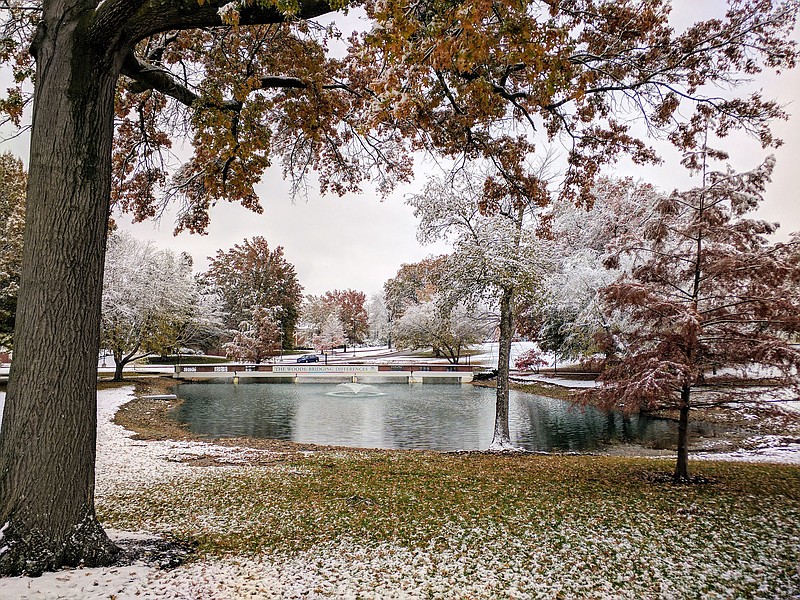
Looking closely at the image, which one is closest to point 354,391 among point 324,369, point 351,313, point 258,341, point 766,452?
point 324,369

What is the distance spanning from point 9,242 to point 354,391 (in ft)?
57.8

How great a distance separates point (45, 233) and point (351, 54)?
198 inches

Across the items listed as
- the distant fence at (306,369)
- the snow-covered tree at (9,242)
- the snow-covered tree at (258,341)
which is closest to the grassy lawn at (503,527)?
the snow-covered tree at (9,242)

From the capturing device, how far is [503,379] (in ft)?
36.8

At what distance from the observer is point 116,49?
3473 millimetres

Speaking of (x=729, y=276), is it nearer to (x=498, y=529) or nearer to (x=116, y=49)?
(x=498, y=529)

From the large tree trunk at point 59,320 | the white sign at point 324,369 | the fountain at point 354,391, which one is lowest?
the fountain at point 354,391

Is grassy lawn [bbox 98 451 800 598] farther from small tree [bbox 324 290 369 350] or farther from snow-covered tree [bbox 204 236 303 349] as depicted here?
small tree [bbox 324 290 369 350]

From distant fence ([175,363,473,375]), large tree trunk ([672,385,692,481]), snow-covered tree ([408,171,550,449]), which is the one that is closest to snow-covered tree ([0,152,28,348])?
distant fence ([175,363,473,375])

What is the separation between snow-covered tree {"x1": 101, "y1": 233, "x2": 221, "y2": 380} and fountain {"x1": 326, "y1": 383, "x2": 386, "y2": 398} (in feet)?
34.0

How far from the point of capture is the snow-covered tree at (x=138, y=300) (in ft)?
78.3

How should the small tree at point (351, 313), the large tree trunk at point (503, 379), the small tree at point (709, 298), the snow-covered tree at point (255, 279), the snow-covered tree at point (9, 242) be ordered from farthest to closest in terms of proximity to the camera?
the small tree at point (351, 313)
the snow-covered tree at point (255, 279)
the snow-covered tree at point (9, 242)
the large tree trunk at point (503, 379)
the small tree at point (709, 298)

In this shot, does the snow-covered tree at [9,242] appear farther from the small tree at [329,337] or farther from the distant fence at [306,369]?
the small tree at [329,337]

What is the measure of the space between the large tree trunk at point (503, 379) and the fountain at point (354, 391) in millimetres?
13941
